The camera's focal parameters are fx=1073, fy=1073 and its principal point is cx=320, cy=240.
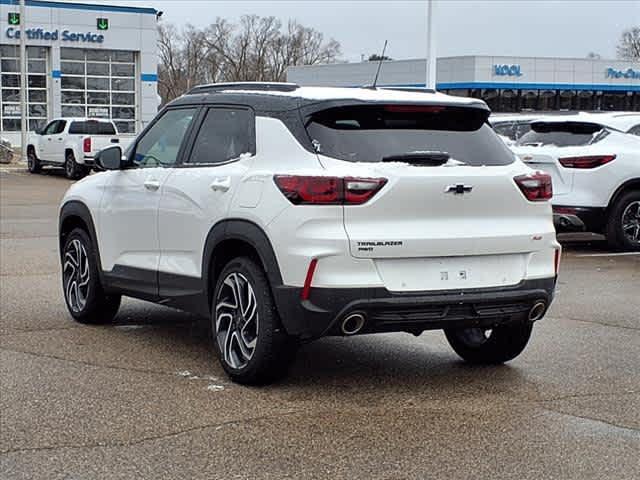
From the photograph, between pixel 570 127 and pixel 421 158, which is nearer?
pixel 421 158

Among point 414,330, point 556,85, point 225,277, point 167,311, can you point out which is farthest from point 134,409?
point 556,85

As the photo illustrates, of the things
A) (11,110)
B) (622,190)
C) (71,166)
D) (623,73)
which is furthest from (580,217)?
(623,73)

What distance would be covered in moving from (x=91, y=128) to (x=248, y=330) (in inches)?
1001

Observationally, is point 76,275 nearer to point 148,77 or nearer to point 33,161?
point 33,161

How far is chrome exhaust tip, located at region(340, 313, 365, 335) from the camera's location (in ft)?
19.6

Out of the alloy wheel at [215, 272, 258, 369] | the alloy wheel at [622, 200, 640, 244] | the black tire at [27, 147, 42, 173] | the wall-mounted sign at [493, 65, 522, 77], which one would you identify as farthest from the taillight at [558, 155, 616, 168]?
the wall-mounted sign at [493, 65, 522, 77]

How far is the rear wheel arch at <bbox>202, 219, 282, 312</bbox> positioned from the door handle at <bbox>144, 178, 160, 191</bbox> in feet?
2.87

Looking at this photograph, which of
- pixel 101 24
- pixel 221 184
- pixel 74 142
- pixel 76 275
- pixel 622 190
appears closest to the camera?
pixel 221 184

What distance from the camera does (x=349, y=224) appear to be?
5.98 meters

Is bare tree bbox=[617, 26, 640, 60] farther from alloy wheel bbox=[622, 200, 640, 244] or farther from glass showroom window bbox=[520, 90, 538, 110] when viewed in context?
alloy wheel bbox=[622, 200, 640, 244]

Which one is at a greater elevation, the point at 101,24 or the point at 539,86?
the point at 101,24

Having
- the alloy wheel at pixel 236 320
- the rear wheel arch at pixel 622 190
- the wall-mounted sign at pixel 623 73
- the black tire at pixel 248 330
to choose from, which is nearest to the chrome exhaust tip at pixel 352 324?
the black tire at pixel 248 330

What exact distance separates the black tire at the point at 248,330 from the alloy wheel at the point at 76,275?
2.10m

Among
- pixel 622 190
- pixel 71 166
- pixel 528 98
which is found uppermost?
pixel 528 98
